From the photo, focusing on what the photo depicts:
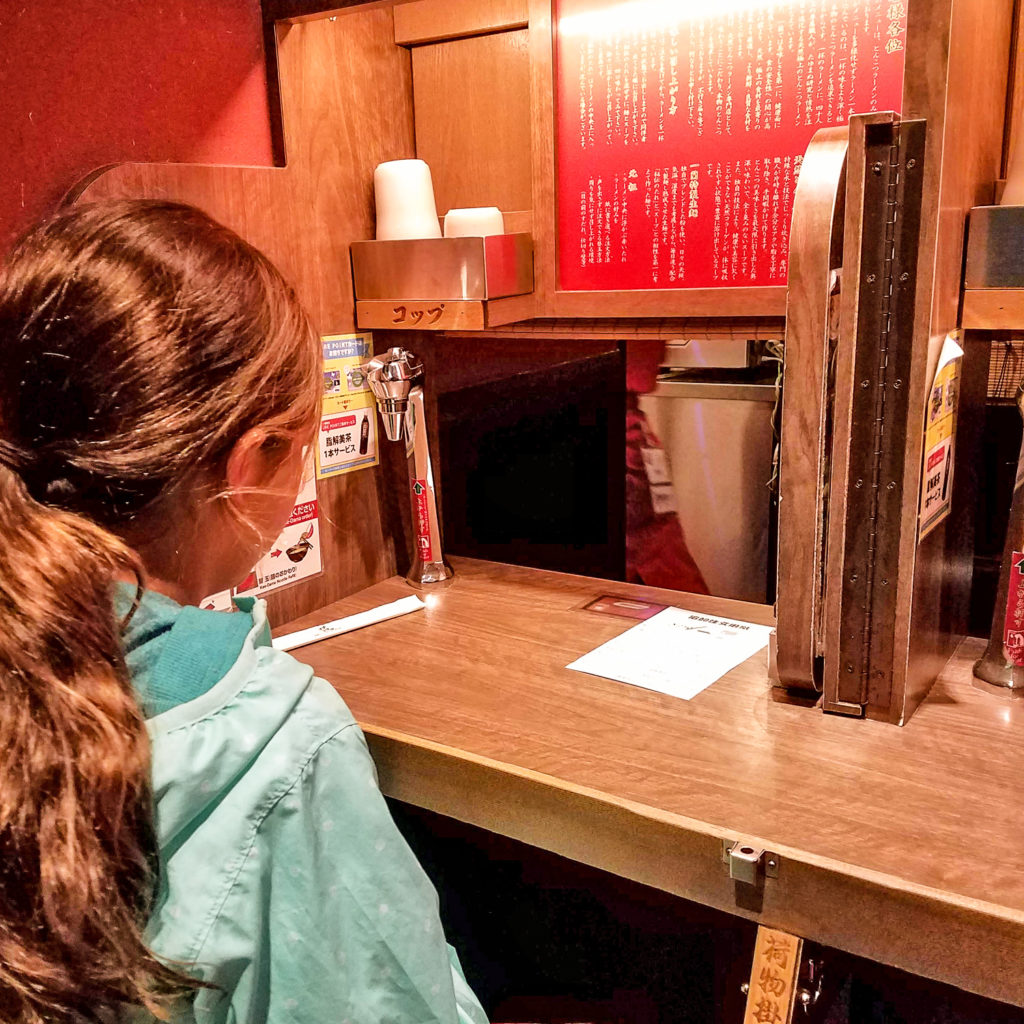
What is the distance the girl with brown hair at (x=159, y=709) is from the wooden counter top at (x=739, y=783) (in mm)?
285

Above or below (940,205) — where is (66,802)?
below

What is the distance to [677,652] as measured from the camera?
1.43m

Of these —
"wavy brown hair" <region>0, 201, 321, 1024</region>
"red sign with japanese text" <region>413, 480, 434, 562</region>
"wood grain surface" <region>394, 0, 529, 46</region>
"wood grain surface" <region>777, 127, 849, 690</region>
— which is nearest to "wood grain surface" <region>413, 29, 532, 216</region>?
"wood grain surface" <region>394, 0, 529, 46</region>

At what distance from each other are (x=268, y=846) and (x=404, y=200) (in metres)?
1.19

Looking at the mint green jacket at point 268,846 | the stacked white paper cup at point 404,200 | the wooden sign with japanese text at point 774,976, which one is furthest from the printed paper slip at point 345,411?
the wooden sign with japanese text at point 774,976

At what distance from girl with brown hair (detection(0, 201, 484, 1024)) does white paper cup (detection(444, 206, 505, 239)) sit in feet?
2.50

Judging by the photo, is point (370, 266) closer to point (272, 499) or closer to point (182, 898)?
point (272, 499)

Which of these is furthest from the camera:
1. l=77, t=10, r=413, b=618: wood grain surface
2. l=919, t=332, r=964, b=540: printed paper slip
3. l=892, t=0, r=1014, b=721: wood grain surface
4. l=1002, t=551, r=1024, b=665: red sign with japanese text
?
l=77, t=10, r=413, b=618: wood grain surface

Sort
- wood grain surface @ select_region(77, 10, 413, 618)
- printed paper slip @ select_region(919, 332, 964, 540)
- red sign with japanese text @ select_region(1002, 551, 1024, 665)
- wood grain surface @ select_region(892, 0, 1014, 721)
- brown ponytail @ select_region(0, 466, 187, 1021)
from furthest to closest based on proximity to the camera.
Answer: wood grain surface @ select_region(77, 10, 413, 618), red sign with japanese text @ select_region(1002, 551, 1024, 665), printed paper slip @ select_region(919, 332, 964, 540), wood grain surface @ select_region(892, 0, 1014, 721), brown ponytail @ select_region(0, 466, 187, 1021)

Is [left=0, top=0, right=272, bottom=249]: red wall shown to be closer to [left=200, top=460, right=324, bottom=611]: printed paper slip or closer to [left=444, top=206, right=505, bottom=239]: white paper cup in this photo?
[left=444, top=206, right=505, bottom=239]: white paper cup

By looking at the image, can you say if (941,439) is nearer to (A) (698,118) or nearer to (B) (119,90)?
(A) (698,118)

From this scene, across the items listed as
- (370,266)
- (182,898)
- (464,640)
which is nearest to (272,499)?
(182,898)

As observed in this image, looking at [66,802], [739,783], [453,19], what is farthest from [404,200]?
[66,802]

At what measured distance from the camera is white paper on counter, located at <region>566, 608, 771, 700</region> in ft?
4.37
